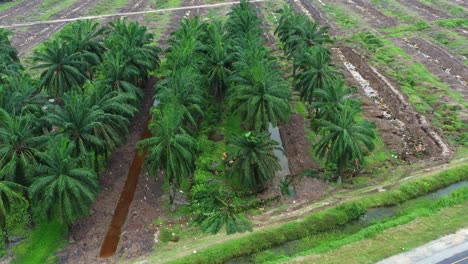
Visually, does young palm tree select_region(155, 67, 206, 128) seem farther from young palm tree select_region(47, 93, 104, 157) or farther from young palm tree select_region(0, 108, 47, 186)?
young palm tree select_region(0, 108, 47, 186)

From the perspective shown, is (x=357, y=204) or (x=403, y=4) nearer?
(x=357, y=204)

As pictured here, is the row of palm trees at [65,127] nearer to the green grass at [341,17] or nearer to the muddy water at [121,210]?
the muddy water at [121,210]

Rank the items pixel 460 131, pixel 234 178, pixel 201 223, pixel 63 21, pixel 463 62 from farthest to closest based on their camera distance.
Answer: pixel 63 21, pixel 463 62, pixel 460 131, pixel 234 178, pixel 201 223

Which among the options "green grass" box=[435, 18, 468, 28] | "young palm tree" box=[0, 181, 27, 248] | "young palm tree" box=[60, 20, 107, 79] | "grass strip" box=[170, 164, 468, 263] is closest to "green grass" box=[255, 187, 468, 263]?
"grass strip" box=[170, 164, 468, 263]

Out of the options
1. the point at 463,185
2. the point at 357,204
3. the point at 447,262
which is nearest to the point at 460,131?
the point at 463,185

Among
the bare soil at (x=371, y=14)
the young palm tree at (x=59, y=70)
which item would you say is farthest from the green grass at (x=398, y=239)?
the bare soil at (x=371, y=14)

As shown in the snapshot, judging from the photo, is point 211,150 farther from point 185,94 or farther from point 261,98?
point 261,98

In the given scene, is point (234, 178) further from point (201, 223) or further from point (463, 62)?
point (463, 62)
